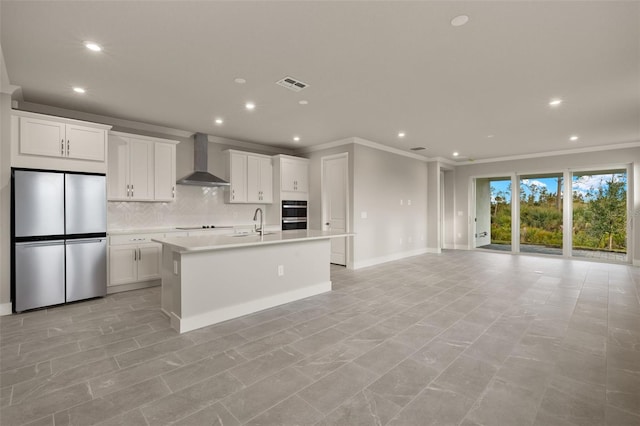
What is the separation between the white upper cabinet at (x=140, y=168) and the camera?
4.64 meters

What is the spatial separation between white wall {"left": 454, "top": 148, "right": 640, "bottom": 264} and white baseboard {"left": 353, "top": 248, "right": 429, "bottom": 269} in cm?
180

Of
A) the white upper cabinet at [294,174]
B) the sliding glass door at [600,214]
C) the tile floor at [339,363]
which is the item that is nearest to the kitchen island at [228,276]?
the tile floor at [339,363]

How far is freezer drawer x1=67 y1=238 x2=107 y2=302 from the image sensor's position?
3.83 metres

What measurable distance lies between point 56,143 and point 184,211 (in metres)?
2.14

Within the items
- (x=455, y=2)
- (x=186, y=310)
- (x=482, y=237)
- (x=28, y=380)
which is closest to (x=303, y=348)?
(x=186, y=310)

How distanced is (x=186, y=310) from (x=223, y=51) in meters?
2.59

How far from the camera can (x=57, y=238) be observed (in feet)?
12.2

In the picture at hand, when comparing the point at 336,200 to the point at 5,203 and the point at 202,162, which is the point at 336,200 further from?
the point at 5,203

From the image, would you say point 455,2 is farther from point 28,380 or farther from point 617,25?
point 28,380

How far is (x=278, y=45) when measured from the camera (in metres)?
2.68

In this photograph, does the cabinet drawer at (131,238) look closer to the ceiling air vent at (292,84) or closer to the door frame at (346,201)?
the ceiling air vent at (292,84)

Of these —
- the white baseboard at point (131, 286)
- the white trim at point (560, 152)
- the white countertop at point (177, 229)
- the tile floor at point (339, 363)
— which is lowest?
the tile floor at point (339, 363)

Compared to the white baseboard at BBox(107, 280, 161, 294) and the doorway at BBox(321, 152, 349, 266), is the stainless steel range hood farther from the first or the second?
the doorway at BBox(321, 152, 349, 266)

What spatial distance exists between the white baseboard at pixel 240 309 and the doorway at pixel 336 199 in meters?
2.06
